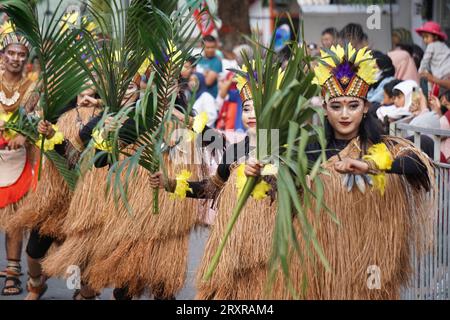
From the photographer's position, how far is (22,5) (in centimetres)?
593

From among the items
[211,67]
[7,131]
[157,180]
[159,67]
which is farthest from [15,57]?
[211,67]

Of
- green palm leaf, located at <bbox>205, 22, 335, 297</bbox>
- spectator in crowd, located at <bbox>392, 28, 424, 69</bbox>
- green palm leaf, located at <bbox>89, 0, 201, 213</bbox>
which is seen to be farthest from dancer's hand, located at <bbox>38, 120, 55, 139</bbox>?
spectator in crowd, located at <bbox>392, 28, 424, 69</bbox>

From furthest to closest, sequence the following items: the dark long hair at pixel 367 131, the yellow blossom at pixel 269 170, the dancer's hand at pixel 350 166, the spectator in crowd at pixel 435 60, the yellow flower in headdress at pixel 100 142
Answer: the spectator in crowd at pixel 435 60 < the yellow flower in headdress at pixel 100 142 < the dark long hair at pixel 367 131 < the dancer's hand at pixel 350 166 < the yellow blossom at pixel 269 170

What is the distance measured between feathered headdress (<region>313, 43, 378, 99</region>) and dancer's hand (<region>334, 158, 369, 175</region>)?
1.67 ft

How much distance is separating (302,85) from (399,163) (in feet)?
→ 2.71

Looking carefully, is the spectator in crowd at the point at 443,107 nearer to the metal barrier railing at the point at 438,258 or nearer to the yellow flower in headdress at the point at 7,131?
the metal barrier railing at the point at 438,258

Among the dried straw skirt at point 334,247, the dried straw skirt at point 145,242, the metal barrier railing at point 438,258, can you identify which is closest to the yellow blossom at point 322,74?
the dried straw skirt at point 334,247

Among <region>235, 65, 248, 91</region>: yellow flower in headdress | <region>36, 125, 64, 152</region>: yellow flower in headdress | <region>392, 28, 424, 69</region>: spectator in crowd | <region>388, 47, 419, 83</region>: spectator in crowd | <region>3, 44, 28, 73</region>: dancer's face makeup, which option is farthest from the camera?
<region>392, 28, 424, 69</region>: spectator in crowd

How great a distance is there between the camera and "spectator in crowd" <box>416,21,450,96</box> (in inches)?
393

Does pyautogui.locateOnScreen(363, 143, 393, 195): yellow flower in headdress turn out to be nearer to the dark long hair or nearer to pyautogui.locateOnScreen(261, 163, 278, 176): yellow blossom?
the dark long hair

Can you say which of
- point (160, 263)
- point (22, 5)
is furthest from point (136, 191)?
point (22, 5)

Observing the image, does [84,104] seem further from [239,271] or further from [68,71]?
[239,271]

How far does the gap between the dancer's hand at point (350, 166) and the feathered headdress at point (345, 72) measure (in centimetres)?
51

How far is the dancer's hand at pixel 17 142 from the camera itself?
823 centimetres
